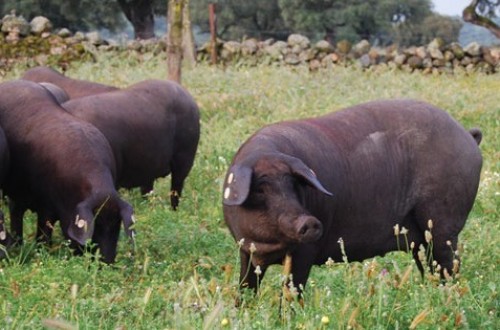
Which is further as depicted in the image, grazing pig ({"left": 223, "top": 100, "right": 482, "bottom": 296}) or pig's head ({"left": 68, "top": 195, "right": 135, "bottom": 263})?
pig's head ({"left": 68, "top": 195, "right": 135, "bottom": 263})

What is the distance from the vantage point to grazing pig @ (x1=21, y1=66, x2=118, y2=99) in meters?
9.74

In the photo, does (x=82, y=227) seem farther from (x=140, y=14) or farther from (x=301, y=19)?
(x=301, y=19)

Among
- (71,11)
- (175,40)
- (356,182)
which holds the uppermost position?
(356,182)

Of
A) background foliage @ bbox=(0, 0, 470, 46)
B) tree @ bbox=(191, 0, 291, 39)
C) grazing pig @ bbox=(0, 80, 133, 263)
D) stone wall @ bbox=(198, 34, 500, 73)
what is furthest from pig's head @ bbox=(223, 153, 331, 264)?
tree @ bbox=(191, 0, 291, 39)

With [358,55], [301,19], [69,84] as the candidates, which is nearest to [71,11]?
[301,19]

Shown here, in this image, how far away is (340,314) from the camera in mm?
3957

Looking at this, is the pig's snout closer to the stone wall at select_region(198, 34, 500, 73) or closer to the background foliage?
the stone wall at select_region(198, 34, 500, 73)

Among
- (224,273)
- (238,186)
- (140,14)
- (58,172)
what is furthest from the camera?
(140,14)

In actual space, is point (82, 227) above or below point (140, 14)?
above

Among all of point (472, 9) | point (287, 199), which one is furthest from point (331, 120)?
point (472, 9)

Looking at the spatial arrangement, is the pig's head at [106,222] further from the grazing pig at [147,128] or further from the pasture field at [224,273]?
the grazing pig at [147,128]

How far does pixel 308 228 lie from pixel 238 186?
0.39 metres

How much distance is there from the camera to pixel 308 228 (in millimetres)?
4461

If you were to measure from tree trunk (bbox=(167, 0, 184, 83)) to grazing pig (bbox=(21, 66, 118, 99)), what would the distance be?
4349mm
